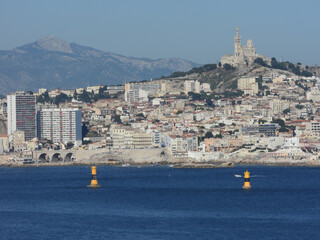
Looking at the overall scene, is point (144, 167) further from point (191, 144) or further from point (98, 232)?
point (98, 232)

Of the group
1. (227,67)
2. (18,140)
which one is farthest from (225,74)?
(18,140)

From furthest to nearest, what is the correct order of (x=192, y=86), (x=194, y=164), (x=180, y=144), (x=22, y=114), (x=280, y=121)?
(x=192, y=86)
(x=22, y=114)
(x=280, y=121)
(x=180, y=144)
(x=194, y=164)

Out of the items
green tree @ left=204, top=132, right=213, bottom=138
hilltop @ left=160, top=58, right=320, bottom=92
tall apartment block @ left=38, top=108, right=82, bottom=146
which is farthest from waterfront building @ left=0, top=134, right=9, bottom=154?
hilltop @ left=160, top=58, right=320, bottom=92

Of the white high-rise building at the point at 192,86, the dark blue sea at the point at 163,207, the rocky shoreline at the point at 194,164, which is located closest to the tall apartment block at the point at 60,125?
the rocky shoreline at the point at 194,164

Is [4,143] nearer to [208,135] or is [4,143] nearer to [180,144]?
[180,144]

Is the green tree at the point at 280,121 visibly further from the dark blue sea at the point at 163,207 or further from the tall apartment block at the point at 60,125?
the dark blue sea at the point at 163,207
